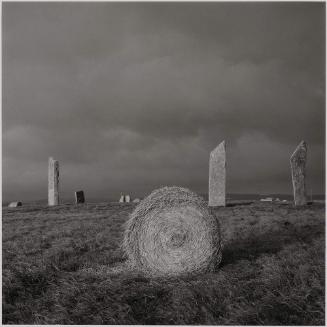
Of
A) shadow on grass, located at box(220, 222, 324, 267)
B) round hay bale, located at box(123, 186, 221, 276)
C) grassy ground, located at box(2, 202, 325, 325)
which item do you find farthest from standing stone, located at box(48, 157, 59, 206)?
round hay bale, located at box(123, 186, 221, 276)

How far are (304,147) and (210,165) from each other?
4.49 meters

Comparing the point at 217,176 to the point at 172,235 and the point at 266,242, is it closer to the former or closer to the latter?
the point at 266,242

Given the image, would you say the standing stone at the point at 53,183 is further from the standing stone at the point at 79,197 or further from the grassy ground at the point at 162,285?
the grassy ground at the point at 162,285

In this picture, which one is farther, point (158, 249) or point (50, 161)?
point (50, 161)

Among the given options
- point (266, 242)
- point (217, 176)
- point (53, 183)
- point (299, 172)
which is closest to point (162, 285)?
point (266, 242)

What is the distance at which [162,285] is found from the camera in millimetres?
5969

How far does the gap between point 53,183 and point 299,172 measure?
1171 centimetres

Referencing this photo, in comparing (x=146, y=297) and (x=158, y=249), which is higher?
(x=158, y=249)

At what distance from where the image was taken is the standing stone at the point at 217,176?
16.7 m

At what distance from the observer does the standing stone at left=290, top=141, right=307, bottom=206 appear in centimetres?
1723

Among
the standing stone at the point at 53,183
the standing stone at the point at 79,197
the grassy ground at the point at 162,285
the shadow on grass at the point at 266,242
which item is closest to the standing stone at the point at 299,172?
the shadow on grass at the point at 266,242

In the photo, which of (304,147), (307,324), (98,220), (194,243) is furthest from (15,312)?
(304,147)

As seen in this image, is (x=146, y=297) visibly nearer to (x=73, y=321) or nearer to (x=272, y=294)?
(x=73, y=321)

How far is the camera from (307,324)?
451cm
